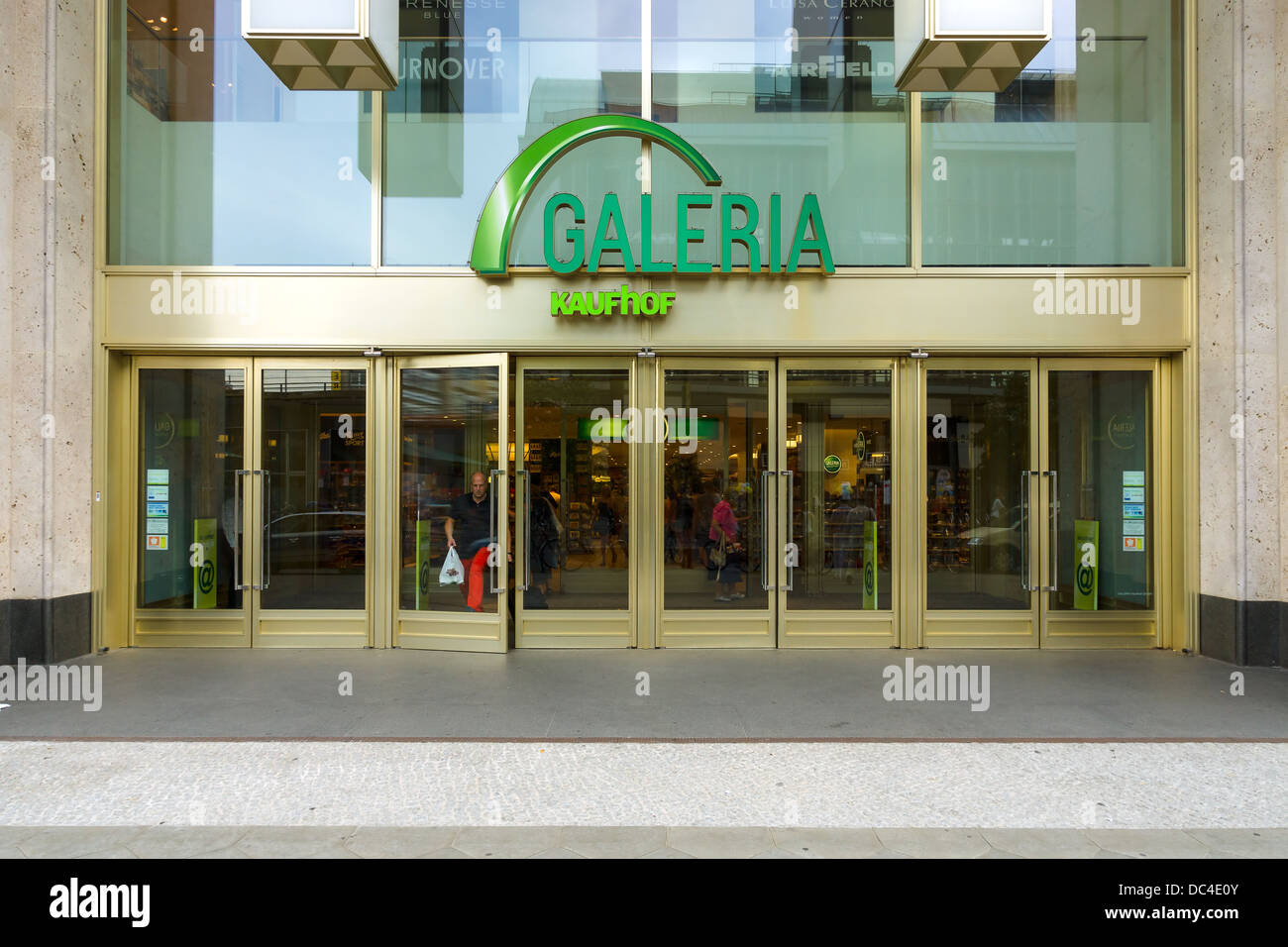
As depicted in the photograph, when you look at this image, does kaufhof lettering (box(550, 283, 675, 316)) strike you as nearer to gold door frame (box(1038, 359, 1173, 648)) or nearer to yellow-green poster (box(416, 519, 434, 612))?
yellow-green poster (box(416, 519, 434, 612))

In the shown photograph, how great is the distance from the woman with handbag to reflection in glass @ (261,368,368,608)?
3849 mm

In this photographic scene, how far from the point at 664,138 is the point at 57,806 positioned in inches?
304

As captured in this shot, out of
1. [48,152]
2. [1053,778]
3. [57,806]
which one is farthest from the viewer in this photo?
[48,152]

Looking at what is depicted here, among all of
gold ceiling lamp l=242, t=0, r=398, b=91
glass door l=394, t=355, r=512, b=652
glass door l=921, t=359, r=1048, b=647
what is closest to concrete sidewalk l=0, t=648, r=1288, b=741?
glass door l=394, t=355, r=512, b=652

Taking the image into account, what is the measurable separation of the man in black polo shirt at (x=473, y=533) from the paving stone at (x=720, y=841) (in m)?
4.81

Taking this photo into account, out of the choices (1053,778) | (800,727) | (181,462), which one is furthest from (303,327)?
(1053,778)

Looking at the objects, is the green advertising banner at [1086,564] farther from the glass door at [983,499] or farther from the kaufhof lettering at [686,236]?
the kaufhof lettering at [686,236]

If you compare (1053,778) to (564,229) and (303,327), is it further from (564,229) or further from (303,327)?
(303,327)

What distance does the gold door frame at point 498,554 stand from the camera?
8414 millimetres

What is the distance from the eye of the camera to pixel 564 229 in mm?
8680

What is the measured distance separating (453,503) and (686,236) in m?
3.82

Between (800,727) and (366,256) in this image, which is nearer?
(800,727)

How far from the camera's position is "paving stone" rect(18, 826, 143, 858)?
13.0ft

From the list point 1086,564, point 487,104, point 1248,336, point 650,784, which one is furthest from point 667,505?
point 1248,336
